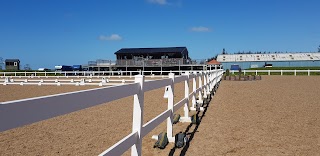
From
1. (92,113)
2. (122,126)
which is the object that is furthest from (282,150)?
(92,113)

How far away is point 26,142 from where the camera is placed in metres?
5.53

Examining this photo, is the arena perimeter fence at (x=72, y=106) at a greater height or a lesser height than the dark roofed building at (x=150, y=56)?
lesser

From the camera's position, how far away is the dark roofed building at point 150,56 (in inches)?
1912

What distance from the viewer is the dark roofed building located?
1912 inches

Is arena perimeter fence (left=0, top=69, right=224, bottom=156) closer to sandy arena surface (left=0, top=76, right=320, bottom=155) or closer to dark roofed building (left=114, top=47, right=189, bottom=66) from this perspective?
sandy arena surface (left=0, top=76, right=320, bottom=155)

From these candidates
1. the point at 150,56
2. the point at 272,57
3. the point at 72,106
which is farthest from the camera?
the point at 272,57

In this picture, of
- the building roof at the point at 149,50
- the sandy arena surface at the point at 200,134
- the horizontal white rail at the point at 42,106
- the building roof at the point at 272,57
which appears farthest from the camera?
the building roof at the point at 272,57

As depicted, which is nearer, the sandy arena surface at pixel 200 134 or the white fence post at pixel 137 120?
the white fence post at pixel 137 120

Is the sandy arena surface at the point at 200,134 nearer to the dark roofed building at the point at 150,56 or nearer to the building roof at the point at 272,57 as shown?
the dark roofed building at the point at 150,56

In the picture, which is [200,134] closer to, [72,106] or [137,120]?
[137,120]

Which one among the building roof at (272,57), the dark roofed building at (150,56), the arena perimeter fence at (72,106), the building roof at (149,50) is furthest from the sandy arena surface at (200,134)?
the building roof at (272,57)

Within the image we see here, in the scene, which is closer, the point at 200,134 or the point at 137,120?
the point at 137,120

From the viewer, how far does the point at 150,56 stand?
52.9 meters

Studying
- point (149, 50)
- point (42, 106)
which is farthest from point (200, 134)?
point (149, 50)
